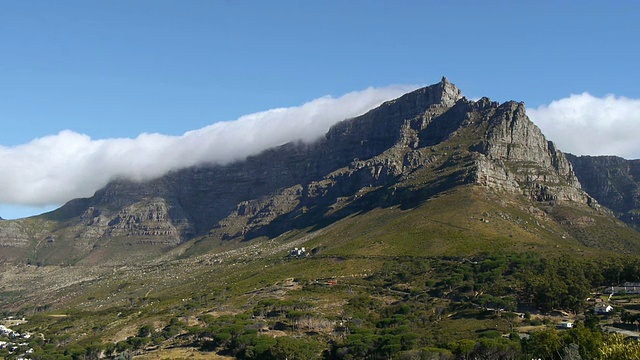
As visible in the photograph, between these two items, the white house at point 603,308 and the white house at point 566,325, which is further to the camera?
the white house at point 603,308

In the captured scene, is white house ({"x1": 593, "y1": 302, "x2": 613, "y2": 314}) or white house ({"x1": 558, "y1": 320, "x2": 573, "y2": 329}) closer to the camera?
white house ({"x1": 558, "y1": 320, "x2": 573, "y2": 329})

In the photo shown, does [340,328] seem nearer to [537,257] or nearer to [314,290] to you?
[314,290]

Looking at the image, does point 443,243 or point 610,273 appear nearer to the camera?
point 610,273

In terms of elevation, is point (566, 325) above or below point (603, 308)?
above

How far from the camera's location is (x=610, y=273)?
479 feet

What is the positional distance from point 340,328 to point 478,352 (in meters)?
40.7

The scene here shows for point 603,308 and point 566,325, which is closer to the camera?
point 566,325

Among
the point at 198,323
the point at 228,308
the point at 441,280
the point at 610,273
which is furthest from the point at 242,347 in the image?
the point at 610,273

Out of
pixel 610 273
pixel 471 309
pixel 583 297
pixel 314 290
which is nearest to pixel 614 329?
pixel 583 297

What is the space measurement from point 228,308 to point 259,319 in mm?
20971

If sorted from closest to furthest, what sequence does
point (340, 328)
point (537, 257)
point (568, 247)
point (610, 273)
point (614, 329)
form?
point (614, 329) < point (340, 328) < point (610, 273) < point (537, 257) < point (568, 247)

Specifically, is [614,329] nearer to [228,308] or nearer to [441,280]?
[441,280]

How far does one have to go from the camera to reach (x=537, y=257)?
173000 millimetres

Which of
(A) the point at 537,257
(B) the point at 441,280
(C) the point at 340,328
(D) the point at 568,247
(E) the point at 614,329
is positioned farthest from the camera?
(D) the point at 568,247
